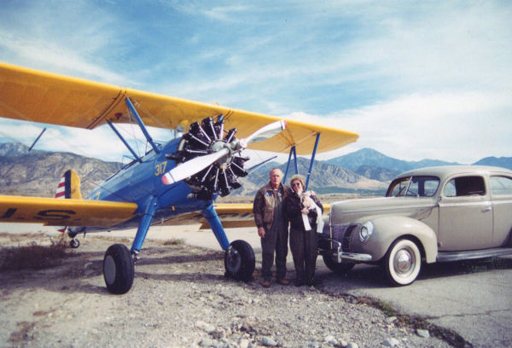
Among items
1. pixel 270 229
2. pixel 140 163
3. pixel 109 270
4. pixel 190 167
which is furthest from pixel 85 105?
pixel 270 229

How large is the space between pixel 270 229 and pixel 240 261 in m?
0.79

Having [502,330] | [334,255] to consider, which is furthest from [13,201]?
[502,330]

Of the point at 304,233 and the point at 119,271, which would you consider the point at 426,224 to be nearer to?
the point at 304,233

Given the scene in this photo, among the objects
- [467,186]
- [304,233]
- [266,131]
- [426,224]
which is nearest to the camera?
[304,233]

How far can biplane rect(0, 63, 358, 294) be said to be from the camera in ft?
15.3

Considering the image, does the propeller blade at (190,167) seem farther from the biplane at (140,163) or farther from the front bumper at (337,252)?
the front bumper at (337,252)

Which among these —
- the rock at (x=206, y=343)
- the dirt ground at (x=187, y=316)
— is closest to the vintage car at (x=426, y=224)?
the dirt ground at (x=187, y=316)

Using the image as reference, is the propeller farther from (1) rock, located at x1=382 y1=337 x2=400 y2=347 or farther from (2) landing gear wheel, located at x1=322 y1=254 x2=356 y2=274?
(1) rock, located at x1=382 y1=337 x2=400 y2=347

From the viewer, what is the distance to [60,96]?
18.2ft

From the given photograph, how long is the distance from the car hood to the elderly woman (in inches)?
17.8

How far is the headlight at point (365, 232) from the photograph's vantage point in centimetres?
422

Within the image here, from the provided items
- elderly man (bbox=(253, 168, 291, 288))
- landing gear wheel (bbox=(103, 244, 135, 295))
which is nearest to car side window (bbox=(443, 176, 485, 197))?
elderly man (bbox=(253, 168, 291, 288))

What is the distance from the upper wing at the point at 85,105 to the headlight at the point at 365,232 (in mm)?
3723

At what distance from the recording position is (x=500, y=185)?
518cm
